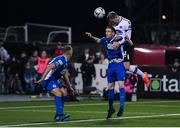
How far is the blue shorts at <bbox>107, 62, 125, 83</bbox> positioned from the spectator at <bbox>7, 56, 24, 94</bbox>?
565 inches

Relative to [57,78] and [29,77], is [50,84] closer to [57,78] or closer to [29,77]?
[57,78]

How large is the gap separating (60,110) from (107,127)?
7.52 ft

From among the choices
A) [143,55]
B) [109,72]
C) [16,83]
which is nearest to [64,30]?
[16,83]

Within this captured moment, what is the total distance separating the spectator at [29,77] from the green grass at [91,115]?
6.91 metres

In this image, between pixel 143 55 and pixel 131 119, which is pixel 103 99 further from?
pixel 131 119

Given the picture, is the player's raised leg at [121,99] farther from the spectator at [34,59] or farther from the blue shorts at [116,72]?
the spectator at [34,59]

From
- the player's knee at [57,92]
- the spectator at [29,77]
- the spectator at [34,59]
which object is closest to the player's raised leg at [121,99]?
the player's knee at [57,92]

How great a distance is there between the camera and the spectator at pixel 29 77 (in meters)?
33.2

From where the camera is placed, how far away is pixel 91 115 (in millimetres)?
20203

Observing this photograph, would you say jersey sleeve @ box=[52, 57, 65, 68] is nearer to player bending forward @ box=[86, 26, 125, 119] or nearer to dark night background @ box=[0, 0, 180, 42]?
player bending forward @ box=[86, 26, 125, 119]

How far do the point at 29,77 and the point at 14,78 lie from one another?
73 centimetres

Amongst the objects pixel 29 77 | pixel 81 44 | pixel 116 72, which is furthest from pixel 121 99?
pixel 81 44

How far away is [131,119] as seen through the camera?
18.6m

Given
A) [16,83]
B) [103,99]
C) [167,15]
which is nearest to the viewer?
[103,99]
